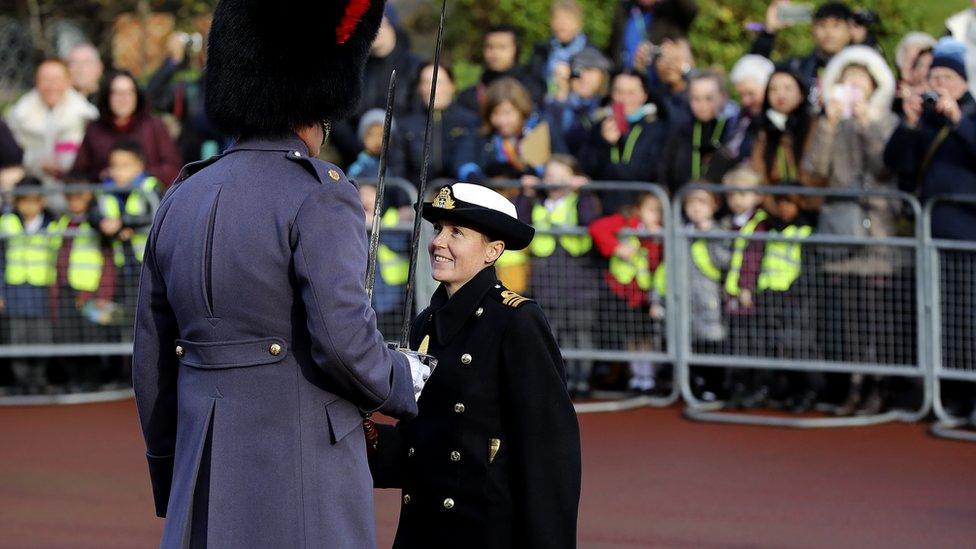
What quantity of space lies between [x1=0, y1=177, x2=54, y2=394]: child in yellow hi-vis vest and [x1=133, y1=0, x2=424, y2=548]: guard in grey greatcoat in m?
6.08

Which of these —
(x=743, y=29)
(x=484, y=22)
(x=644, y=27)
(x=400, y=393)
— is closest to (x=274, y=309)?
(x=400, y=393)

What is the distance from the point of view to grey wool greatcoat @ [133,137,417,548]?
12.1ft

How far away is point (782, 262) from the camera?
8766 mm

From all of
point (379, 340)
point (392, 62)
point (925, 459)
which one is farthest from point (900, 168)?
point (379, 340)

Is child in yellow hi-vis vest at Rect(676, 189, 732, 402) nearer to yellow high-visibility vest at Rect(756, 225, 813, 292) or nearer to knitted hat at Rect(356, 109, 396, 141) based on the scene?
yellow high-visibility vest at Rect(756, 225, 813, 292)

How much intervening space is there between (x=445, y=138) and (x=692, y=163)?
154 centimetres

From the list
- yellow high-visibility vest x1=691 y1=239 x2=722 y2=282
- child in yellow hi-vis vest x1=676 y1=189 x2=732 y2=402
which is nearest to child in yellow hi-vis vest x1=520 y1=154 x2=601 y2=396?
child in yellow hi-vis vest x1=676 y1=189 x2=732 y2=402

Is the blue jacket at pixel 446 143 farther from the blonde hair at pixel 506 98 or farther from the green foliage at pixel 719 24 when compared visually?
the green foliage at pixel 719 24

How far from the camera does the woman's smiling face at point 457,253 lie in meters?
4.27

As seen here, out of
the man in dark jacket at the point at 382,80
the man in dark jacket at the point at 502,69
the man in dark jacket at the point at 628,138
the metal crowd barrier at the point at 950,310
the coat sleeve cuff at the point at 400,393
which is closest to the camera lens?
the coat sleeve cuff at the point at 400,393

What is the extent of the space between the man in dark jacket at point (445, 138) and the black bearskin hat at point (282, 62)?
19.5 feet

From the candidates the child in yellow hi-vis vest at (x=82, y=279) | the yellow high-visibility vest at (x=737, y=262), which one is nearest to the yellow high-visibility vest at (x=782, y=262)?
the yellow high-visibility vest at (x=737, y=262)

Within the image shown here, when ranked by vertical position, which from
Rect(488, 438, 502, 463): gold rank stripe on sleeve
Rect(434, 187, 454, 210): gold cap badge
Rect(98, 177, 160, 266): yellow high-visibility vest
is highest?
Rect(98, 177, 160, 266): yellow high-visibility vest

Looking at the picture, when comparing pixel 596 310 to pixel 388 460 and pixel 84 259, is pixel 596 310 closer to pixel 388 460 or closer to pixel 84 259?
pixel 84 259
